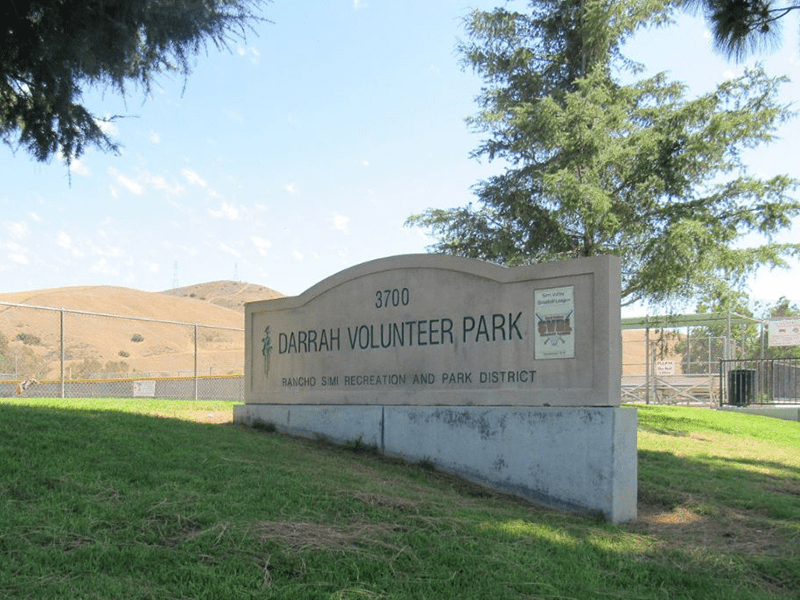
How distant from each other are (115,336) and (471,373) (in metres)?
55.5

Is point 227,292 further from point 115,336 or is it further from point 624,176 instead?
point 624,176

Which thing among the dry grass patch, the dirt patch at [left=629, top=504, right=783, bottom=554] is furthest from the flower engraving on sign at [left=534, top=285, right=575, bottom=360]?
the dry grass patch

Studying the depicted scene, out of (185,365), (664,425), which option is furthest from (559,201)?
(185,365)

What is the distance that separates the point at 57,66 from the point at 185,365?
4307cm

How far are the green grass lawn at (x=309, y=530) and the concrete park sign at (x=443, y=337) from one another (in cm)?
110

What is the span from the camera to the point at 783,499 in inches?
337

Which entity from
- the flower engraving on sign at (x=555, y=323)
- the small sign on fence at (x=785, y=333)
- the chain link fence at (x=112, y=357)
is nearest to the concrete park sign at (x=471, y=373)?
the flower engraving on sign at (x=555, y=323)

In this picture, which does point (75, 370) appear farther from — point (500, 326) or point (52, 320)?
point (500, 326)

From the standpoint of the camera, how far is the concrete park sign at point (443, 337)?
25.3 feet

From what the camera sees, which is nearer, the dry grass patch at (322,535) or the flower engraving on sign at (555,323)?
the dry grass patch at (322,535)

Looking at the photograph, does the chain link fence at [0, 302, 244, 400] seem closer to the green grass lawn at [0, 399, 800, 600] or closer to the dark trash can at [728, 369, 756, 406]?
the dark trash can at [728, 369, 756, 406]

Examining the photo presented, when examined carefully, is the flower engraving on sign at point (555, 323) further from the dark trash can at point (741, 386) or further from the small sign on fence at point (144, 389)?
the small sign on fence at point (144, 389)

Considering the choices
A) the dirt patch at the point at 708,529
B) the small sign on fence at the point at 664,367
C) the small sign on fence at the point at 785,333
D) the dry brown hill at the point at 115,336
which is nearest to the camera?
the dirt patch at the point at 708,529

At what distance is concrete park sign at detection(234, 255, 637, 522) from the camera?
295 inches
